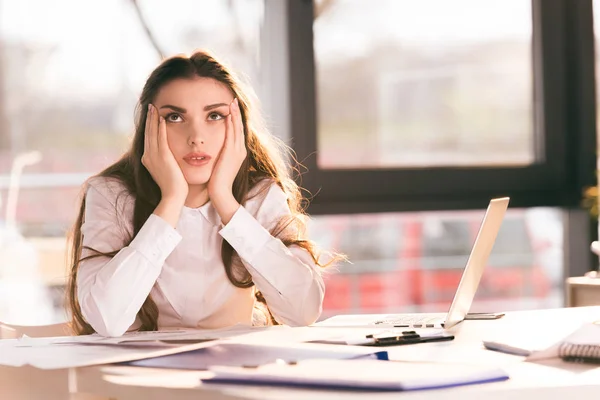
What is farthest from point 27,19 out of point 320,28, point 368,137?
point 368,137

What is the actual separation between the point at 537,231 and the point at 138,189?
2438mm

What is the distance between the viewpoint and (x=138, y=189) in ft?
6.75

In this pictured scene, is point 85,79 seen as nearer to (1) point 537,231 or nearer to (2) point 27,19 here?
(2) point 27,19

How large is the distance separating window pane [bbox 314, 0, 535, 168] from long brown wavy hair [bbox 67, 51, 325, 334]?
1304 millimetres

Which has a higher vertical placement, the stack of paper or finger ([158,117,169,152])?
finger ([158,117,169,152])

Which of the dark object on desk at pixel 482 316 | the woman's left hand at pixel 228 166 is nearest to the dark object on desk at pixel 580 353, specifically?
the dark object on desk at pixel 482 316

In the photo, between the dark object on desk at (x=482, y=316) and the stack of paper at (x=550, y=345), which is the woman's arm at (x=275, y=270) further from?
the stack of paper at (x=550, y=345)

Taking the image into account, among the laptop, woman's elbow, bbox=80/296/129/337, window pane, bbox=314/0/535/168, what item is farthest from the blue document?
window pane, bbox=314/0/535/168

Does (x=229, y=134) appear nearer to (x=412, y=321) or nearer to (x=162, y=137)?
(x=162, y=137)

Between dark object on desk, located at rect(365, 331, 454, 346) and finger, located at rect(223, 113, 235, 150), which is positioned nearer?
dark object on desk, located at rect(365, 331, 454, 346)

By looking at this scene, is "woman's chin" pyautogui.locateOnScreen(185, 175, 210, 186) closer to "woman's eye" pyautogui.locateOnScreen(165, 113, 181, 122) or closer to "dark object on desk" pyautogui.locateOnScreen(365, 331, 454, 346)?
"woman's eye" pyautogui.locateOnScreen(165, 113, 181, 122)

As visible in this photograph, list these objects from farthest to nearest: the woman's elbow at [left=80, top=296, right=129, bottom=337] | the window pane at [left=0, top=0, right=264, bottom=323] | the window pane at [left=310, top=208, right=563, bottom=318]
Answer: the window pane at [left=310, top=208, right=563, bottom=318]
the window pane at [left=0, top=0, right=264, bottom=323]
the woman's elbow at [left=80, top=296, right=129, bottom=337]

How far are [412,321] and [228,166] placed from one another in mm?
576

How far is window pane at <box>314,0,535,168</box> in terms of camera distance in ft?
11.6
